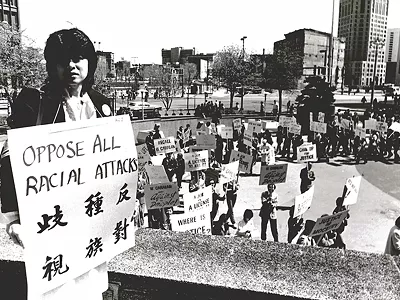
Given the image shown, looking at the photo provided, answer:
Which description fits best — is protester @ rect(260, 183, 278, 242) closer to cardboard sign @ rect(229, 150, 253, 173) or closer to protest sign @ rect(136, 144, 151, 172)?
cardboard sign @ rect(229, 150, 253, 173)

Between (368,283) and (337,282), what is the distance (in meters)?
0.16

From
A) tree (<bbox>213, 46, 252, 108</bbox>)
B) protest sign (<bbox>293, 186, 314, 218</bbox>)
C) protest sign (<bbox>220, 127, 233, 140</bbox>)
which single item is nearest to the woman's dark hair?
protest sign (<bbox>293, 186, 314, 218</bbox>)

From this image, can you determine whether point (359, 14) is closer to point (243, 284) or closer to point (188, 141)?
point (188, 141)

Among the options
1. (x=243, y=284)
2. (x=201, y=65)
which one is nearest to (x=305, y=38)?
(x=201, y=65)

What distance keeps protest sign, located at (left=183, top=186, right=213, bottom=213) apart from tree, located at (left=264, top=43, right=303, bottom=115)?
89.4ft

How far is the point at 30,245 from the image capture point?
56.4 inches

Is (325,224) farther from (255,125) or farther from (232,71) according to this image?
(232,71)

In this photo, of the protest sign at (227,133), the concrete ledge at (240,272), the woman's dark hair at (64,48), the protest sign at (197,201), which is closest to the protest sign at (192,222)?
the protest sign at (197,201)

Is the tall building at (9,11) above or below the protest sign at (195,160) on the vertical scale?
above

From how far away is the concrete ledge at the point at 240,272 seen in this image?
208 cm

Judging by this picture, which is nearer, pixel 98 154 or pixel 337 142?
pixel 98 154

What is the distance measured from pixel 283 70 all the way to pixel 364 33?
159175 mm

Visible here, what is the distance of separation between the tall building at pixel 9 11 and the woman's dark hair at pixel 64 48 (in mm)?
56872

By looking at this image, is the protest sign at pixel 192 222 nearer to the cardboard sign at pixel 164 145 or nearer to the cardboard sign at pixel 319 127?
the cardboard sign at pixel 164 145
